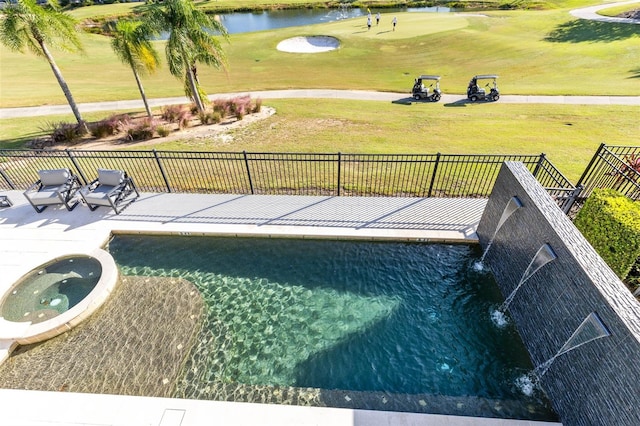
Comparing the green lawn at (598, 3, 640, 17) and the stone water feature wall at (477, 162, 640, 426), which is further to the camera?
the green lawn at (598, 3, 640, 17)

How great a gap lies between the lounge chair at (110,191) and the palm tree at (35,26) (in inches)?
345

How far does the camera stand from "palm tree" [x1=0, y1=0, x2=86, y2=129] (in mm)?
12859

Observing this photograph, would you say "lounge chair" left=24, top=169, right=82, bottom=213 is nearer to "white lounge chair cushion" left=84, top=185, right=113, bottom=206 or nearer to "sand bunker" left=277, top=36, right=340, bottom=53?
"white lounge chair cushion" left=84, top=185, right=113, bottom=206

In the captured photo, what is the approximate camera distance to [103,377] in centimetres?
599

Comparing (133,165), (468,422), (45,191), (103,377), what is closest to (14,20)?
(133,165)

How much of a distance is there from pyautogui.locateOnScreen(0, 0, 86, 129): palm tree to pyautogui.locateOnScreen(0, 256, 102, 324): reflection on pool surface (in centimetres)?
1178

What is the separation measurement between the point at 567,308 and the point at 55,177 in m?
14.5

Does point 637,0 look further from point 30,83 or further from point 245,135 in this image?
point 30,83

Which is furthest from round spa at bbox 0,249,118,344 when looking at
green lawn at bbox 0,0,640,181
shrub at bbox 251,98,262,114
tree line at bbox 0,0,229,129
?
shrub at bbox 251,98,262,114

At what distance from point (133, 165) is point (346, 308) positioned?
11.5 meters

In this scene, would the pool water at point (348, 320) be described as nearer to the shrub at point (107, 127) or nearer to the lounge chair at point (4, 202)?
the lounge chair at point (4, 202)

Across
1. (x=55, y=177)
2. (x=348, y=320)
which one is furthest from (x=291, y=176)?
(x=55, y=177)

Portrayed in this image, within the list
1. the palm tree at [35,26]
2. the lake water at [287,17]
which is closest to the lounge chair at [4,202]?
the palm tree at [35,26]

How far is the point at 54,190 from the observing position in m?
10.1
